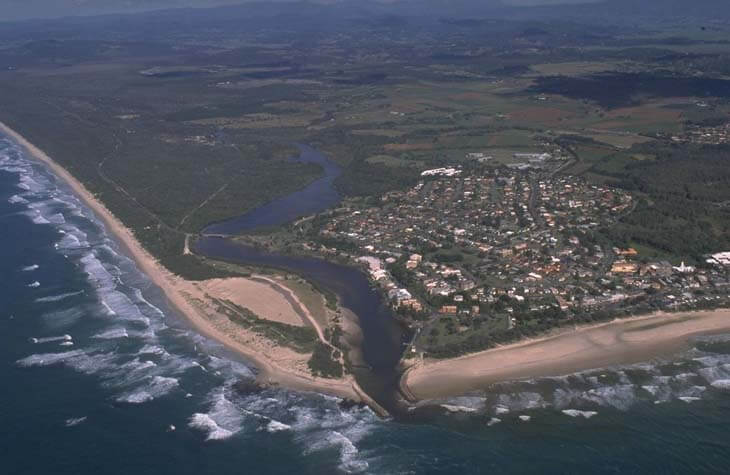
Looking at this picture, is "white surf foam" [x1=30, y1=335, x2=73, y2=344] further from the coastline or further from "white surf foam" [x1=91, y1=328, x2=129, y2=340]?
the coastline

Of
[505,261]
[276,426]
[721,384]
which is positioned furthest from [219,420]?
[505,261]

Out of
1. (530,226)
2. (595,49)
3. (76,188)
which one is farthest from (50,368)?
(595,49)

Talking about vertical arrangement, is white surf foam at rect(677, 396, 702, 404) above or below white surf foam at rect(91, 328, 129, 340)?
above

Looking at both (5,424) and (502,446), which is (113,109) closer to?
(5,424)

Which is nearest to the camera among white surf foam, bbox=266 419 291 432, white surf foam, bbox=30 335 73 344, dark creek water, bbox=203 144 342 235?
white surf foam, bbox=266 419 291 432

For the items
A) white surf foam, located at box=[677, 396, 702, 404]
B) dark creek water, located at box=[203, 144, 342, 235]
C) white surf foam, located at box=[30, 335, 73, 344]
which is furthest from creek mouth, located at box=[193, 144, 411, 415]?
white surf foam, located at box=[30, 335, 73, 344]

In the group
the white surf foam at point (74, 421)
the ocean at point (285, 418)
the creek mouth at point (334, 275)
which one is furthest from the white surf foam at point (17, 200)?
the white surf foam at point (74, 421)

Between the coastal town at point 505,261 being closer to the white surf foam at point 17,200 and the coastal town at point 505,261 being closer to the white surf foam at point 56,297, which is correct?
the white surf foam at point 56,297
